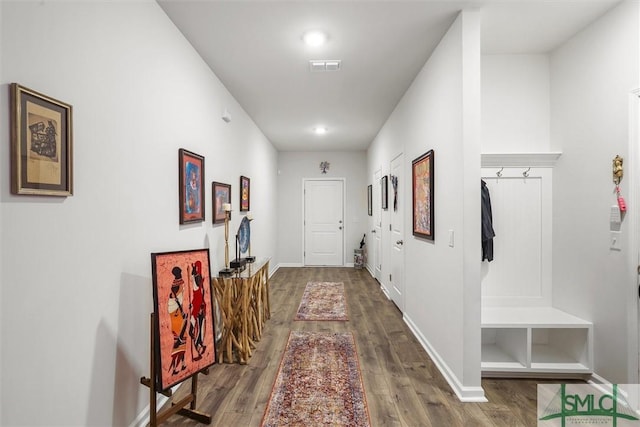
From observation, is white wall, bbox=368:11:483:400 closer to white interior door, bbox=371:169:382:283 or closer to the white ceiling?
the white ceiling

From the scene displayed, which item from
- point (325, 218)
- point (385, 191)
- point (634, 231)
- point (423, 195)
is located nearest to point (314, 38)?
point (423, 195)

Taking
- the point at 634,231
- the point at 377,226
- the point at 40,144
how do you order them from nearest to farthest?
the point at 40,144 < the point at 634,231 < the point at 377,226

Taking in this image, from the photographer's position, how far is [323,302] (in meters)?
4.61

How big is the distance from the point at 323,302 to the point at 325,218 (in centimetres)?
321

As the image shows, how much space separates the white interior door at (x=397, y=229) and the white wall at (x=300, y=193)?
A: 270cm

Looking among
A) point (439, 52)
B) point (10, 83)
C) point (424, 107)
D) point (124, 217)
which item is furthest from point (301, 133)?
point (10, 83)

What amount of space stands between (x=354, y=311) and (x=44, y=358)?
3374 mm

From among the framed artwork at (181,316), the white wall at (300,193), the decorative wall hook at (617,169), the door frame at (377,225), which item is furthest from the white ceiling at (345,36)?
the white wall at (300,193)

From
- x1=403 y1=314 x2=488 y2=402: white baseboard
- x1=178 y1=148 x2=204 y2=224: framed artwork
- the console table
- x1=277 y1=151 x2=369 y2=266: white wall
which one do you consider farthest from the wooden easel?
x1=277 y1=151 x2=369 y2=266: white wall

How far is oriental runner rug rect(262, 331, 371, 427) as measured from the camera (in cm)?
202

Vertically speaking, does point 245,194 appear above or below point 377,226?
above

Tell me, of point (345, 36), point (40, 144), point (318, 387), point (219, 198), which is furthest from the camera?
point (219, 198)

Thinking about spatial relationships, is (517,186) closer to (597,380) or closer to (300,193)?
(597,380)

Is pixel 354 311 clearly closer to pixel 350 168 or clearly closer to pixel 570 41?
pixel 570 41
